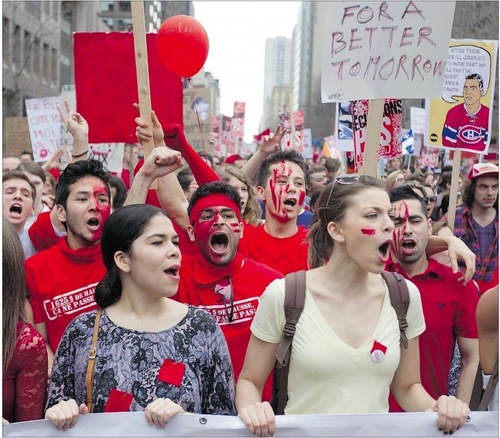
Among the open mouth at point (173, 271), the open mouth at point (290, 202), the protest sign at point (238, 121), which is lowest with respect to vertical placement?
the protest sign at point (238, 121)

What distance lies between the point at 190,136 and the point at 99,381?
24.8 ft

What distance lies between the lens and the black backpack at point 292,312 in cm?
286

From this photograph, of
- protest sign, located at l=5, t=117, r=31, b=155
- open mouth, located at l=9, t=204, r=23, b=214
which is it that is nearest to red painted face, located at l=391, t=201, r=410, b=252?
open mouth, located at l=9, t=204, r=23, b=214

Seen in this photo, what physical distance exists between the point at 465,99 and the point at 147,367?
17.6 ft

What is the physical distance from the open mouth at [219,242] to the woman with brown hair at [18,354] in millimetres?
1180

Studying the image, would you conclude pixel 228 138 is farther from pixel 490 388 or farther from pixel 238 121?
pixel 490 388

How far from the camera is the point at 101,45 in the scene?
5.23 m

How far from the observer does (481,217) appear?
6977mm

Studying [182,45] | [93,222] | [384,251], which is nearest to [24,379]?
[93,222]

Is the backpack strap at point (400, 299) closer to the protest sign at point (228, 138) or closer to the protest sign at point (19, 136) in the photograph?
the protest sign at point (19, 136)

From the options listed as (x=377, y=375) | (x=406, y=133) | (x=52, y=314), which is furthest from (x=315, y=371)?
(x=406, y=133)

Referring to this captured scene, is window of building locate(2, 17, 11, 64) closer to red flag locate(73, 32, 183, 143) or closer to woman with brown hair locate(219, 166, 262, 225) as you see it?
woman with brown hair locate(219, 166, 262, 225)

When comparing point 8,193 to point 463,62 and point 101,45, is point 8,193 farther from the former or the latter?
point 463,62

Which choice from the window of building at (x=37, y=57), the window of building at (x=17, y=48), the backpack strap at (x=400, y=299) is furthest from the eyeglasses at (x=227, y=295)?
the window of building at (x=37, y=57)
